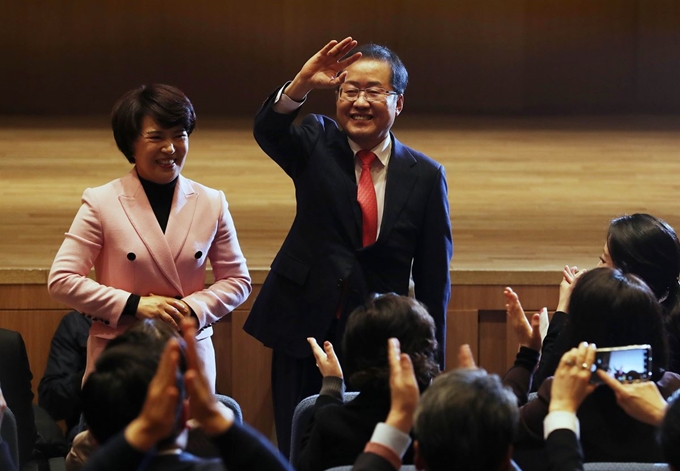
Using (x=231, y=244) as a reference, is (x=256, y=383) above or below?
below

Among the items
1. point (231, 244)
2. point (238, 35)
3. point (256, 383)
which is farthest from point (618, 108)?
point (231, 244)

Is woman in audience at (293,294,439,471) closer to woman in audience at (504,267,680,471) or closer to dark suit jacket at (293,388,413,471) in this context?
dark suit jacket at (293,388,413,471)

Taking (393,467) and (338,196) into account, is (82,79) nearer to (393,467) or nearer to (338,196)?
(338,196)

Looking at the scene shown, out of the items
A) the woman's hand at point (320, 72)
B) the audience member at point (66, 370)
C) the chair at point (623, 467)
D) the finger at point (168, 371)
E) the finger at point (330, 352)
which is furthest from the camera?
the audience member at point (66, 370)

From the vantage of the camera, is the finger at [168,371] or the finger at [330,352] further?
the finger at [330,352]

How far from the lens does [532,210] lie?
14.0 feet

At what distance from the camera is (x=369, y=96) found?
2.57 meters

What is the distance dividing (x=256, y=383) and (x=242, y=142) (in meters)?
2.54

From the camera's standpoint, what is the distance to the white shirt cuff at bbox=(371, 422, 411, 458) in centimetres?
146

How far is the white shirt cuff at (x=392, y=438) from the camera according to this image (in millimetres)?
1461

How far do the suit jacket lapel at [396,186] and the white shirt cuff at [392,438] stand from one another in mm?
1149

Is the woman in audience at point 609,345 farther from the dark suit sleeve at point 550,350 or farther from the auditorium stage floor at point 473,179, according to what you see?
the auditorium stage floor at point 473,179

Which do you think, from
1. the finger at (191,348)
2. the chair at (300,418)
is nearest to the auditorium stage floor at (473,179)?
the chair at (300,418)

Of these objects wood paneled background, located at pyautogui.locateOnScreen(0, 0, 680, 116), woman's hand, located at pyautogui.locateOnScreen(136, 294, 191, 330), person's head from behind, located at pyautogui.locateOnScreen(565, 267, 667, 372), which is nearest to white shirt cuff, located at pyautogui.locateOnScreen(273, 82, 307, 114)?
woman's hand, located at pyautogui.locateOnScreen(136, 294, 191, 330)
